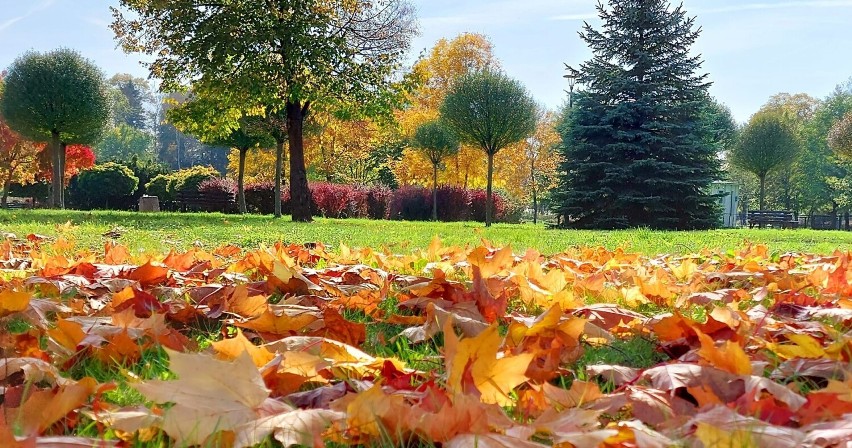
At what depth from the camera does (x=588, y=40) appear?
1716 centimetres

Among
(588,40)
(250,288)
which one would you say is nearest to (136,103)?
(588,40)

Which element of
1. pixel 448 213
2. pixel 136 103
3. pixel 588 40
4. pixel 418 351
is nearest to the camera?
pixel 418 351

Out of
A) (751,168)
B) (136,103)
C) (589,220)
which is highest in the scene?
(136,103)

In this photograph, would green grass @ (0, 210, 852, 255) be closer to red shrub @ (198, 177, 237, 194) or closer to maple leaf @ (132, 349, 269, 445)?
maple leaf @ (132, 349, 269, 445)

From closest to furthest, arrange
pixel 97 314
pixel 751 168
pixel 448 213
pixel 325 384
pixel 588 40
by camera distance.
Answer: pixel 325 384 < pixel 97 314 < pixel 588 40 < pixel 448 213 < pixel 751 168

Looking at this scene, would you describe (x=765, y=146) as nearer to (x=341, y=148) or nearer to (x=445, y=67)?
(x=445, y=67)

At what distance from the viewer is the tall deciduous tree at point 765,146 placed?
83.1ft

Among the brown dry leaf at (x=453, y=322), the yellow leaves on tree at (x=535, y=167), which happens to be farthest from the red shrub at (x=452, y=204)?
the brown dry leaf at (x=453, y=322)

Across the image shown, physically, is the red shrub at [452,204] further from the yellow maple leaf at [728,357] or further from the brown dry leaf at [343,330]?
the yellow maple leaf at [728,357]

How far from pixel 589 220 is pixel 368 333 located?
608 inches

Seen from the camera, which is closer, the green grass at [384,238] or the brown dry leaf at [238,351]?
the brown dry leaf at [238,351]

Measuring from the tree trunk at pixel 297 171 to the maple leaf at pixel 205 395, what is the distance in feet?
41.8

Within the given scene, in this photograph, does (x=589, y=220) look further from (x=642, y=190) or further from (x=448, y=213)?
(x=448, y=213)

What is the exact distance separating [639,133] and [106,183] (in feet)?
74.3
